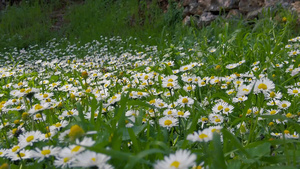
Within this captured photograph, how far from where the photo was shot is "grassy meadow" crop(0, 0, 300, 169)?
3.16 feet

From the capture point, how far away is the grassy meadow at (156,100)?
3.16 feet

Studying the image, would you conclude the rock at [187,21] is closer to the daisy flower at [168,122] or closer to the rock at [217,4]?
the rock at [217,4]

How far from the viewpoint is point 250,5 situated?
4934mm

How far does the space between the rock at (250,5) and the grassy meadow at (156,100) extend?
2.18ft

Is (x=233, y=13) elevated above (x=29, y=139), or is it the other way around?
(x=29, y=139)

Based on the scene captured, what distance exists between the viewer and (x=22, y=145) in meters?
1.11

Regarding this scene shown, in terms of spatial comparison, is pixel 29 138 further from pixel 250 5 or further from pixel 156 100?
pixel 250 5

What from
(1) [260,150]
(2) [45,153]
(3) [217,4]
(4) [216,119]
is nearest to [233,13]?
(3) [217,4]

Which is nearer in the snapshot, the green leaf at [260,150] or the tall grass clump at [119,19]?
the green leaf at [260,150]

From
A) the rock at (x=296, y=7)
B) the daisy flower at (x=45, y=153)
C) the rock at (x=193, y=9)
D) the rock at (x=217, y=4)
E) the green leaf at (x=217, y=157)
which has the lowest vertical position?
the rock at (x=193, y=9)

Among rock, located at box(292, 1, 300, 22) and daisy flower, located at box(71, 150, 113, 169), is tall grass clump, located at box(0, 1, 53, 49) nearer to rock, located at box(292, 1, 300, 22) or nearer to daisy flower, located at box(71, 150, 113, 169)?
rock, located at box(292, 1, 300, 22)

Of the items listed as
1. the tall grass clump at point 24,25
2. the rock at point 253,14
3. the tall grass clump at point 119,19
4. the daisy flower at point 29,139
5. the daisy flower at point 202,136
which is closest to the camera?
the daisy flower at point 202,136

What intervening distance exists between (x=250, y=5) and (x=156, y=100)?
12.7ft

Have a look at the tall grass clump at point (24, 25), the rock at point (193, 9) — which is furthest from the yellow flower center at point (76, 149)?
the tall grass clump at point (24, 25)
